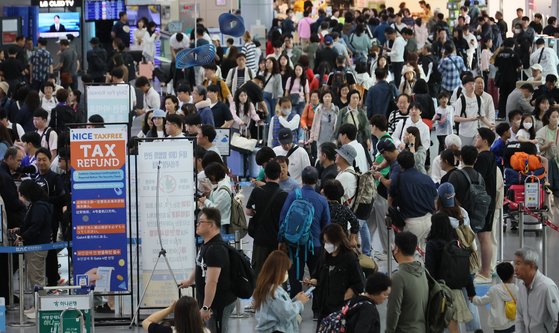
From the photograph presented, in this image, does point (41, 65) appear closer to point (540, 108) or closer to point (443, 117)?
point (443, 117)

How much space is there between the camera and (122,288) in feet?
39.3

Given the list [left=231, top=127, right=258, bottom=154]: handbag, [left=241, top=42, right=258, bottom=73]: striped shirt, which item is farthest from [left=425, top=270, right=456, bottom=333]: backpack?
[left=241, top=42, right=258, bottom=73]: striped shirt

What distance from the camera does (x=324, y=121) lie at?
1781cm

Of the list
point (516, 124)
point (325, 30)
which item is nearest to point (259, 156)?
point (516, 124)

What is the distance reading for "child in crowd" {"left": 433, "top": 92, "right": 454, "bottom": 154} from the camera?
18.7m

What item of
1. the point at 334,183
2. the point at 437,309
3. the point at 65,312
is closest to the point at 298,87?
the point at 334,183

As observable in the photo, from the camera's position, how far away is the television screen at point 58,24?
108ft

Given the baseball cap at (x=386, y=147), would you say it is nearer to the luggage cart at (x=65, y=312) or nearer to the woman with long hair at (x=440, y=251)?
the woman with long hair at (x=440, y=251)

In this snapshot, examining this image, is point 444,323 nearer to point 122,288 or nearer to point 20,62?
point 122,288

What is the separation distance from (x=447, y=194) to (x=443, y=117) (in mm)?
7550

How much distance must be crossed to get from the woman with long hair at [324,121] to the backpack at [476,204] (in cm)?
525

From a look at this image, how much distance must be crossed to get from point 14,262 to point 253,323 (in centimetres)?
286

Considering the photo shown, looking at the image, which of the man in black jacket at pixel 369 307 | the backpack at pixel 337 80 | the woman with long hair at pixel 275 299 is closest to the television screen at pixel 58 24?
the backpack at pixel 337 80

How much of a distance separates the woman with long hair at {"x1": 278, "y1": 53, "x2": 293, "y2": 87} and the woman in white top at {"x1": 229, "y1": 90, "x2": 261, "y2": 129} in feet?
8.49
